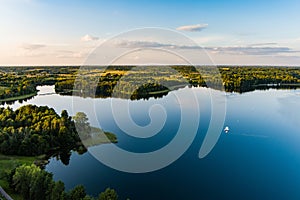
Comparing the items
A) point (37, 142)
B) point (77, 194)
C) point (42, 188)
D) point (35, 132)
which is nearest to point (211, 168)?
point (77, 194)

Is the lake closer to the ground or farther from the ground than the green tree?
closer to the ground

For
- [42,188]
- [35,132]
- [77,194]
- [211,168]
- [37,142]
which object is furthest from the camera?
[35,132]

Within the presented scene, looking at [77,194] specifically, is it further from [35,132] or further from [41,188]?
[35,132]

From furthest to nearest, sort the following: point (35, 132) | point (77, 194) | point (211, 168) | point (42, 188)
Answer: point (35, 132) < point (211, 168) < point (42, 188) < point (77, 194)

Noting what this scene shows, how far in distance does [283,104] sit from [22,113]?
31.9 metres

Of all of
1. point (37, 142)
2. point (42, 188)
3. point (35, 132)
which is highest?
point (35, 132)

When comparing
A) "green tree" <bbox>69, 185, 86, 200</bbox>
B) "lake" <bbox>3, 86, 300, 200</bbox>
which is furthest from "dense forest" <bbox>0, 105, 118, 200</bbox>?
"lake" <bbox>3, 86, 300, 200</bbox>

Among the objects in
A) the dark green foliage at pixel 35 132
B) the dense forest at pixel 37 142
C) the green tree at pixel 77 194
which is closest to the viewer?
the green tree at pixel 77 194

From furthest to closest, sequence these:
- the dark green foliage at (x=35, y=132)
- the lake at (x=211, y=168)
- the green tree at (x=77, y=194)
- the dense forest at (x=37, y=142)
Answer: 1. the dark green foliage at (x=35, y=132)
2. the lake at (x=211, y=168)
3. the dense forest at (x=37, y=142)
4. the green tree at (x=77, y=194)

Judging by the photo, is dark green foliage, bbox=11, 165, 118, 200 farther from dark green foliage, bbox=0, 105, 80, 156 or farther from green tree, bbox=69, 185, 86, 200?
dark green foliage, bbox=0, 105, 80, 156

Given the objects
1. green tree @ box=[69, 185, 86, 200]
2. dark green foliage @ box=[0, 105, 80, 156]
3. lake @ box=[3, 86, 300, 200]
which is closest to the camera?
green tree @ box=[69, 185, 86, 200]

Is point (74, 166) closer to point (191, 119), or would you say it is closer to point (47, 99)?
point (191, 119)

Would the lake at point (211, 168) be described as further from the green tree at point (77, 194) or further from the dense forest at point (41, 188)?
the green tree at point (77, 194)

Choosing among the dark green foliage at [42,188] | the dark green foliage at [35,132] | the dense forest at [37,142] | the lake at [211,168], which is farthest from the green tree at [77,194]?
the dark green foliage at [35,132]
